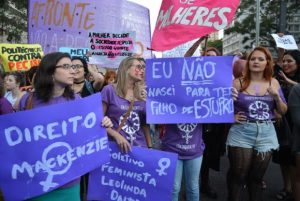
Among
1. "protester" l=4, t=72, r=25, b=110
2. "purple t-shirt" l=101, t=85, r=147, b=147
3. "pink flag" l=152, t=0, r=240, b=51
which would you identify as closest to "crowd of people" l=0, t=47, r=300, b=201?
"purple t-shirt" l=101, t=85, r=147, b=147

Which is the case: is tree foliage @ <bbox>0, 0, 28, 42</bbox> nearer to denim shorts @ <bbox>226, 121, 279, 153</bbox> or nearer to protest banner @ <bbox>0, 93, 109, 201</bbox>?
denim shorts @ <bbox>226, 121, 279, 153</bbox>

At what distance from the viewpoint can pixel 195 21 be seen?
13.3 feet

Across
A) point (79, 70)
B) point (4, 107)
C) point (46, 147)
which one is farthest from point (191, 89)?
point (4, 107)

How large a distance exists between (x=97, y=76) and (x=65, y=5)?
1126mm

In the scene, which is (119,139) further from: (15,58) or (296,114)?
(15,58)

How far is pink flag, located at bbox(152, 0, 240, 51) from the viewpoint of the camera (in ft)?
13.1

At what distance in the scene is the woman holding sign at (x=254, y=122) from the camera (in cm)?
396

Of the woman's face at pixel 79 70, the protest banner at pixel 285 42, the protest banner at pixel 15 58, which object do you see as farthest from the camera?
the protest banner at pixel 15 58

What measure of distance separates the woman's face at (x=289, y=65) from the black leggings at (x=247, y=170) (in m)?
1.43

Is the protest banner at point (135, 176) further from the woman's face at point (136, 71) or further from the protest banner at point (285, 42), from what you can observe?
the protest banner at point (285, 42)

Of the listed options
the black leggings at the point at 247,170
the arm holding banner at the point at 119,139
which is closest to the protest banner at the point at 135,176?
the arm holding banner at the point at 119,139

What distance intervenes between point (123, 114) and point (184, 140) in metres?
0.65

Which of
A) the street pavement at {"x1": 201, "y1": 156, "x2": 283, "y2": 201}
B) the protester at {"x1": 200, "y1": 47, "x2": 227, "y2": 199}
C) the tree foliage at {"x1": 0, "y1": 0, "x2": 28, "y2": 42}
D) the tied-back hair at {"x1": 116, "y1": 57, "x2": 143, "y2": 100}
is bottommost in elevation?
the street pavement at {"x1": 201, "y1": 156, "x2": 283, "y2": 201}

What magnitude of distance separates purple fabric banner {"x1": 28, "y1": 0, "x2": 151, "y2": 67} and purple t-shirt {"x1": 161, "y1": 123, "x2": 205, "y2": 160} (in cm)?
175
